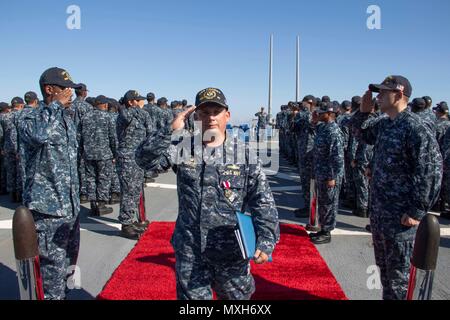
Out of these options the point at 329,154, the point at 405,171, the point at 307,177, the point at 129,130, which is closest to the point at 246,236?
the point at 405,171

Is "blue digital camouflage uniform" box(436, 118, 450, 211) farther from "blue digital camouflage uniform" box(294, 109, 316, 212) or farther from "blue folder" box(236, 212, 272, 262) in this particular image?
"blue folder" box(236, 212, 272, 262)

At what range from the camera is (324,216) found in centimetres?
503

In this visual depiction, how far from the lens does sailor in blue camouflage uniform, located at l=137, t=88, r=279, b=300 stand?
7.09ft

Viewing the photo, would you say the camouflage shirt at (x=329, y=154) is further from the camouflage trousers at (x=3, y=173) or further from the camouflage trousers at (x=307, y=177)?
the camouflage trousers at (x=3, y=173)

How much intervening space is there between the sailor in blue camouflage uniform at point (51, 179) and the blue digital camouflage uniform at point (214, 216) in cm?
95

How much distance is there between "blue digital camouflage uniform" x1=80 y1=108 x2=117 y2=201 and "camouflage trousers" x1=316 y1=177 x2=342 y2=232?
3.93 metres

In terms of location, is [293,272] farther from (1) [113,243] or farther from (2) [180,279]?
(1) [113,243]

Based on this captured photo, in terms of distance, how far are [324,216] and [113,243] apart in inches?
120

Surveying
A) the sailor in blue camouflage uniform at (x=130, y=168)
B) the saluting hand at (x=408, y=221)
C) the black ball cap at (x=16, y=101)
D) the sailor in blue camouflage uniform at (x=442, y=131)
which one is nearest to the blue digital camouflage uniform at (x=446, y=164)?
the sailor in blue camouflage uniform at (x=442, y=131)

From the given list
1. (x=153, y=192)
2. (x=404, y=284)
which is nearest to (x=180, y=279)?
(x=404, y=284)

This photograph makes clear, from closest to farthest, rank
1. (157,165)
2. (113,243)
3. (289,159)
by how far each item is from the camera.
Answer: (157,165)
(113,243)
(289,159)

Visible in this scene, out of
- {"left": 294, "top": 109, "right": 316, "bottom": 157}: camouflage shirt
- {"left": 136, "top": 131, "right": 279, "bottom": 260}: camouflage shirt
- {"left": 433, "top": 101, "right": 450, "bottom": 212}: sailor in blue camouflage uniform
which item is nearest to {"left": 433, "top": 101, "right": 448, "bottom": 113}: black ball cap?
{"left": 433, "top": 101, "right": 450, "bottom": 212}: sailor in blue camouflage uniform

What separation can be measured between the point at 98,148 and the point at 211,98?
4979 millimetres

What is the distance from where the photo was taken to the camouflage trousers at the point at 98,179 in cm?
648
